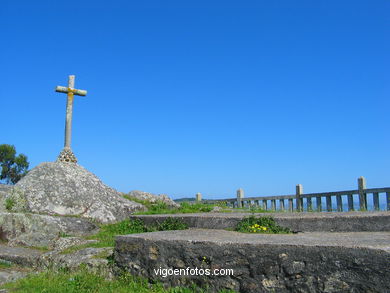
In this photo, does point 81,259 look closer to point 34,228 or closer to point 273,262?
point 34,228

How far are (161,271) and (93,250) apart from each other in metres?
1.92

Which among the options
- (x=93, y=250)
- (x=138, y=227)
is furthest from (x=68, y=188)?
(x=93, y=250)

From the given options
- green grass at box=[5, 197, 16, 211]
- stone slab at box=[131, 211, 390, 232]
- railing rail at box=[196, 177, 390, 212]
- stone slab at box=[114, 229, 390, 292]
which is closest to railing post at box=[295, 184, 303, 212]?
railing rail at box=[196, 177, 390, 212]

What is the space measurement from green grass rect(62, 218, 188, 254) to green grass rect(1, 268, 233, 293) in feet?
4.08

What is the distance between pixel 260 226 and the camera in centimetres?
575

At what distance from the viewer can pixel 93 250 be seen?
19.9ft

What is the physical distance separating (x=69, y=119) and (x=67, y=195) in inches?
120

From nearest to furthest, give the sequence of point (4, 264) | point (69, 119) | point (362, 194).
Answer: point (4, 264) < point (362, 194) < point (69, 119)

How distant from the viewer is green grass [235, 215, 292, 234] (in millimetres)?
5655

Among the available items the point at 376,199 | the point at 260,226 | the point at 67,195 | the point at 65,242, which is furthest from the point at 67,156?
the point at 376,199

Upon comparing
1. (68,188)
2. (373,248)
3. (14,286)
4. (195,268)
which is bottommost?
(14,286)

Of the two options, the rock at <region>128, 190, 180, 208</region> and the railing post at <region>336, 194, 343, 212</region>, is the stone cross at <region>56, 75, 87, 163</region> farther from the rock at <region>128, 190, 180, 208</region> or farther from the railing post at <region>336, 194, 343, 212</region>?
the railing post at <region>336, 194, 343, 212</region>

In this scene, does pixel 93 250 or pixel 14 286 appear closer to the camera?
pixel 14 286

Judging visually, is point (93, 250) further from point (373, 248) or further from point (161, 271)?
point (373, 248)
